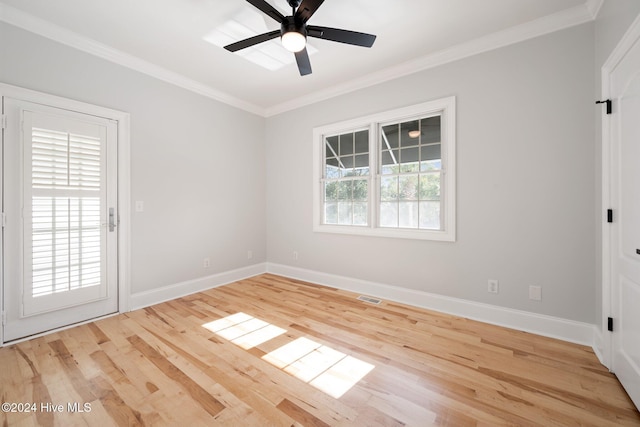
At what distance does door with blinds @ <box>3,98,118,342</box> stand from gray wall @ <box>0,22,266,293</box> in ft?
0.80

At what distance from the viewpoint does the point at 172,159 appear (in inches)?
138

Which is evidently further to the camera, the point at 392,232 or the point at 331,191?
the point at 331,191

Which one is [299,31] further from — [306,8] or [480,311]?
[480,311]

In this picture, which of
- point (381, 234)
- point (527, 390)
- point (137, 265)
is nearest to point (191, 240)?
point (137, 265)

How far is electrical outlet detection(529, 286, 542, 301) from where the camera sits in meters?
2.54

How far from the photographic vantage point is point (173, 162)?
3521 mm

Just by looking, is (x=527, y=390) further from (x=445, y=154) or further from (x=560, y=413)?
(x=445, y=154)

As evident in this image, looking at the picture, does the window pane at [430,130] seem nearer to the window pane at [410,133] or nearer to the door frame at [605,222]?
the window pane at [410,133]

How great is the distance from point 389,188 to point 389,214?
34cm

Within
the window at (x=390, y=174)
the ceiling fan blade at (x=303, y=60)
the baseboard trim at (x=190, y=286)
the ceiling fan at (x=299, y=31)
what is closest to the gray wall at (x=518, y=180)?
the window at (x=390, y=174)

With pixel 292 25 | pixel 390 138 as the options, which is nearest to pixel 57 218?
pixel 292 25

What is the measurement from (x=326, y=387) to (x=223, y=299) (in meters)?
2.12

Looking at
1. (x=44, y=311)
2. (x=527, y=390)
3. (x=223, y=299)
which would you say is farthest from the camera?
(x=223, y=299)

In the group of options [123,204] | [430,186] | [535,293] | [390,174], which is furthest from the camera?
[390,174]
